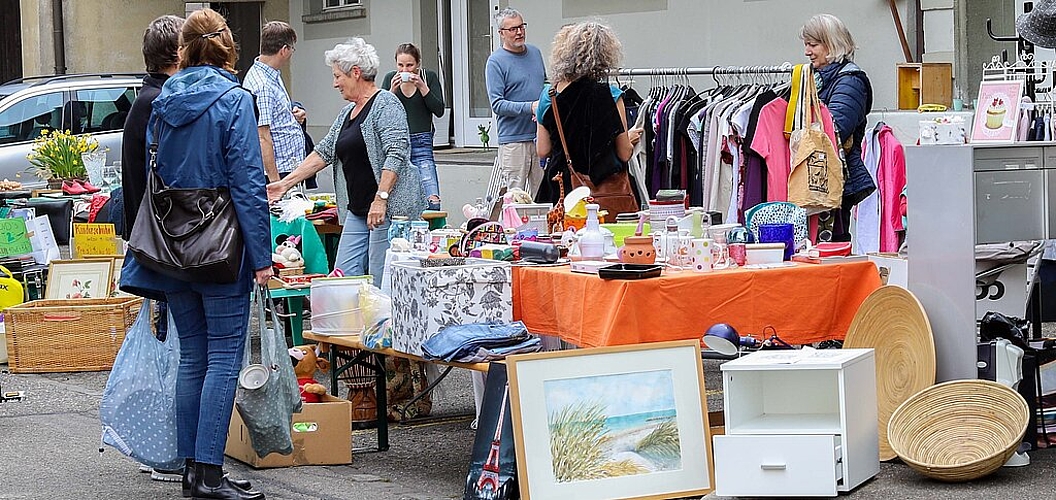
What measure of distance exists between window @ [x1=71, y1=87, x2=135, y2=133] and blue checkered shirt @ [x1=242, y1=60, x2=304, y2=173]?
5.19 m

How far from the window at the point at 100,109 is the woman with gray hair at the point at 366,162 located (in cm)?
691

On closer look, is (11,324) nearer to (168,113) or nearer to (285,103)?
(285,103)

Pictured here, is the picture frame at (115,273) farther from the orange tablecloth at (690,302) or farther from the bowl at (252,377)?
the orange tablecloth at (690,302)

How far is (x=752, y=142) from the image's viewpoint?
7.89 metres

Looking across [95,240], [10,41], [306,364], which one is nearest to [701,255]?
[306,364]

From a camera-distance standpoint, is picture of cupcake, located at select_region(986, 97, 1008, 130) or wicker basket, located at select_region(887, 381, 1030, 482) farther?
picture of cupcake, located at select_region(986, 97, 1008, 130)

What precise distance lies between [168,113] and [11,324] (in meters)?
3.55

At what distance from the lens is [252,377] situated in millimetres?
5266

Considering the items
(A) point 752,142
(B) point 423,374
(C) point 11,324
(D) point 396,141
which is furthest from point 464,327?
(C) point 11,324

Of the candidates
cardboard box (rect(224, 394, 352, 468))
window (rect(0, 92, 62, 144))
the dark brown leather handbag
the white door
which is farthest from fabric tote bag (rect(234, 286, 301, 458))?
the white door

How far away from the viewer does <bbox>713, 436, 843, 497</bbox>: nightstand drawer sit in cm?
487

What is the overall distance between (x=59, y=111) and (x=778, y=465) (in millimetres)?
10252

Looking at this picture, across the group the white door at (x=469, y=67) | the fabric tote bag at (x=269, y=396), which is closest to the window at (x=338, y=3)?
the white door at (x=469, y=67)

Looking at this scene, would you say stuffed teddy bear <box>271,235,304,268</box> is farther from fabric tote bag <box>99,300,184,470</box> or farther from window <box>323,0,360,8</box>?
window <box>323,0,360,8</box>
